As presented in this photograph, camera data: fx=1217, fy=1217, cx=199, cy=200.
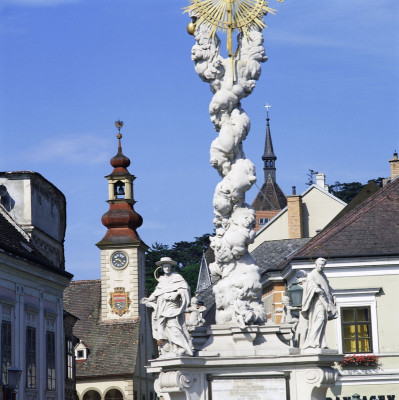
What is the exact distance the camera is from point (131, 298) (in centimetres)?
7894

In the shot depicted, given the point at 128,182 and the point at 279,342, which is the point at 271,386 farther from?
the point at 128,182

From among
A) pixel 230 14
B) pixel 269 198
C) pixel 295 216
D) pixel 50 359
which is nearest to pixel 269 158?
pixel 269 198

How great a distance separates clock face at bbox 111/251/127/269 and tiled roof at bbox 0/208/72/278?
37.9 m

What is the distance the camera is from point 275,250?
5034 centimetres

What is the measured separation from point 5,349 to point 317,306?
19.1m

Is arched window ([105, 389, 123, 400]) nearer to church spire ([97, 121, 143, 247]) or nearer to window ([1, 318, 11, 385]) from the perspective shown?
church spire ([97, 121, 143, 247])

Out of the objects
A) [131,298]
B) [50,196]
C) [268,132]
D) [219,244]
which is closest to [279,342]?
[219,244]

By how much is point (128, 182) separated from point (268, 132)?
40838mm

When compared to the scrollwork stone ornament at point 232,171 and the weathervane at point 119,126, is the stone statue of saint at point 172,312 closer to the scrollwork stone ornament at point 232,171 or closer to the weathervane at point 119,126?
the scrollwork stone ornament at point 232,171

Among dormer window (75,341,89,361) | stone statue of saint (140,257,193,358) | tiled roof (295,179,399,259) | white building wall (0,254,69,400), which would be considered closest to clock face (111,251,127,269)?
dormer window (75,341,89,361)

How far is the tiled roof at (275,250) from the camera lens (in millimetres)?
48969

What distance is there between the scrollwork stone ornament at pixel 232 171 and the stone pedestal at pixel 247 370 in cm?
30

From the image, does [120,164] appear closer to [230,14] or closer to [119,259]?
[119,259]

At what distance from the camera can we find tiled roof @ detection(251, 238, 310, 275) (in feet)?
161
